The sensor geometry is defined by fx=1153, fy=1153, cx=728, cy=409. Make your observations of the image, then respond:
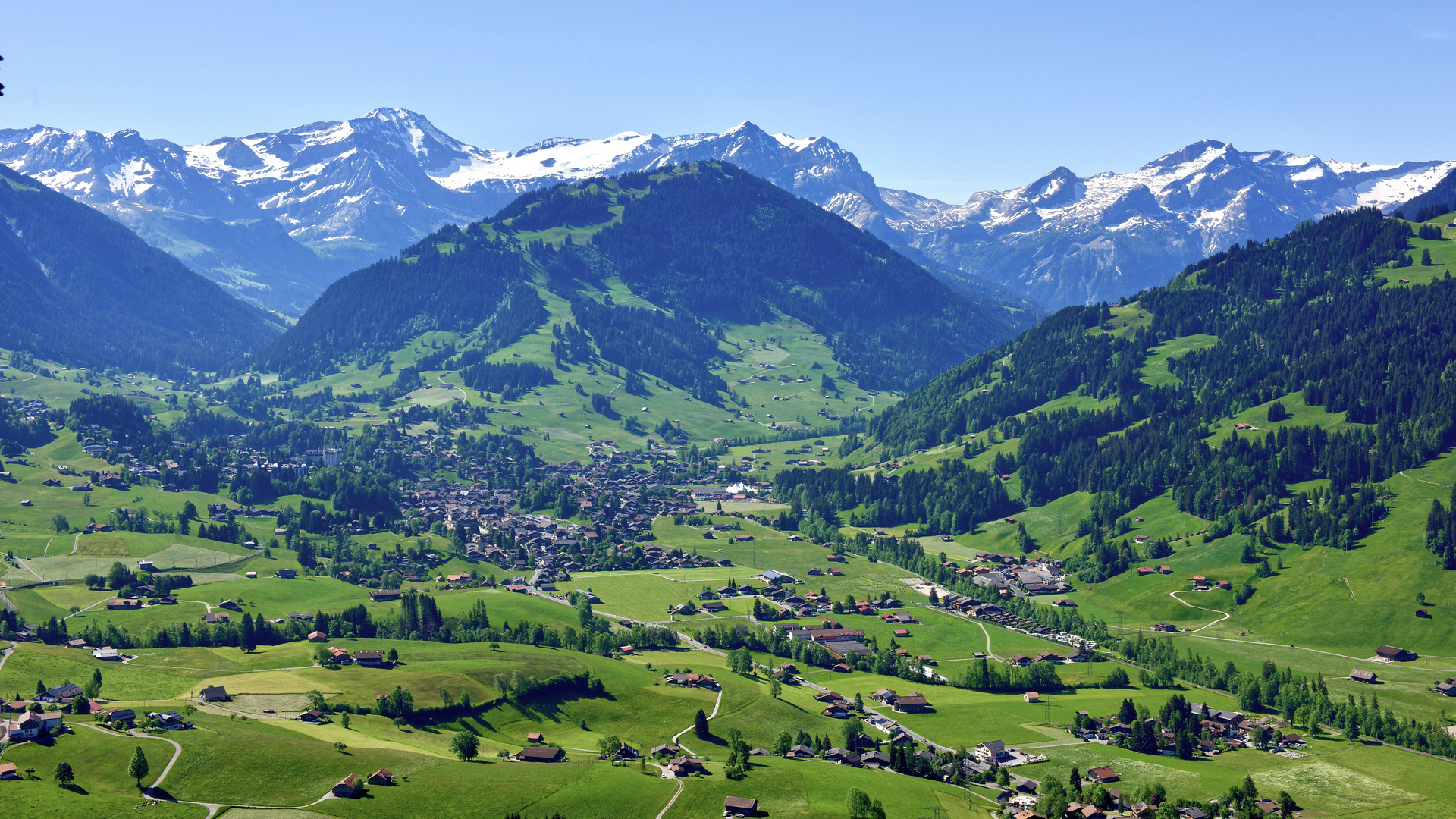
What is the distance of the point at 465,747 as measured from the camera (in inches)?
4978

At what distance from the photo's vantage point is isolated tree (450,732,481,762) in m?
126

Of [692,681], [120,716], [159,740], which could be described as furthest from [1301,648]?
[120,716]

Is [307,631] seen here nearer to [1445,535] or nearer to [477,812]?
[477,812]

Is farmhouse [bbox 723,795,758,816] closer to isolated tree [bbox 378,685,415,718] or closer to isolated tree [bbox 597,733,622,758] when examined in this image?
isolated tree [bbox 597,733,622,758]

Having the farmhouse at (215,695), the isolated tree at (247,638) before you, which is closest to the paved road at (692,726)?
the farmhouse at (215,695)

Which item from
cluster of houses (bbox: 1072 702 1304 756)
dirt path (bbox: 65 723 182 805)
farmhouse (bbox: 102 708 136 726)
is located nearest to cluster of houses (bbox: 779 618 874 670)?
cluster of houses (bbox: 1072 702 1304 756)

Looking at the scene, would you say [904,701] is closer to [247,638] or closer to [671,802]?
[671,802]

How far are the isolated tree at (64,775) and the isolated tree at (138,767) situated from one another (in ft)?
16.0

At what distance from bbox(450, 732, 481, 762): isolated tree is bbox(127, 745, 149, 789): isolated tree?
30666 millimetres

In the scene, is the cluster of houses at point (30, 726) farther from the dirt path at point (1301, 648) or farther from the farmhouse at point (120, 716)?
the dirt path at point (1301, 648)

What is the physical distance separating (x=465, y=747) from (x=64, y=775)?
1508 inches

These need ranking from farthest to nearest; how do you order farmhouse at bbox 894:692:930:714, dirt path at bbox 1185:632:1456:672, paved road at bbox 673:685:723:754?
dirt path at bbox 1185:632:1456:672 → farmhouse at bbox 894:692:930:714 → paved road at bbox 673:685:723:754

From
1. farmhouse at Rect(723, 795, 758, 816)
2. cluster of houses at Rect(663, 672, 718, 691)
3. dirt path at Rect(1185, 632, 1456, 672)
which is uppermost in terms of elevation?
dirt path at Rect(1185, 632, 1456, 672)

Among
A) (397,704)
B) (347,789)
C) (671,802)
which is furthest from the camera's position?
(397,704)
